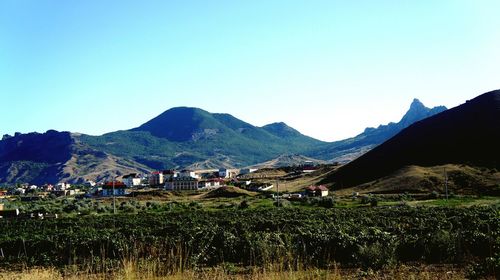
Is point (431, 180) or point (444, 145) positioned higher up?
point (444, 145)

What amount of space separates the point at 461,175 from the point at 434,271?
91.0 metres

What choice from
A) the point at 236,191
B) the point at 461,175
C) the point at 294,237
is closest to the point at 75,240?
the point at 294,237

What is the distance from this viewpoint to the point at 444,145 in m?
→ 123

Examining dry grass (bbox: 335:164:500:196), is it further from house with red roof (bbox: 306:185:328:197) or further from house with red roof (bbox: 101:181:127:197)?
house with red roof (bbox: 101:181:127:197)

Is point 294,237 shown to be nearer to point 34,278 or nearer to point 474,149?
point 34,278

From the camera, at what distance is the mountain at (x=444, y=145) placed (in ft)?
375

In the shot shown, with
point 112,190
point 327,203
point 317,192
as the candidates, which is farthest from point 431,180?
point 112,190

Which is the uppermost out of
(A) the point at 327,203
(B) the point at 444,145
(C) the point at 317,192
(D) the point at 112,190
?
(B) the point at 444,145

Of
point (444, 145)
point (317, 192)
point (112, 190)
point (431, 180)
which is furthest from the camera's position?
point (112, 190)

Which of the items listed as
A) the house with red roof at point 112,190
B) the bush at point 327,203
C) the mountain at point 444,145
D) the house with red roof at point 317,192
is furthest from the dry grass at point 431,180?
the house with red roof at point 112,190

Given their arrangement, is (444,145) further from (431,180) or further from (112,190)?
(112,190)

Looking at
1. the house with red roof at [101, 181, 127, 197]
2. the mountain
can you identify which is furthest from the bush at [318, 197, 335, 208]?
the house with red roof at [101, 181, 127, 197]

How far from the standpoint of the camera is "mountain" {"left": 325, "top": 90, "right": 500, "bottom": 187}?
4500 inches

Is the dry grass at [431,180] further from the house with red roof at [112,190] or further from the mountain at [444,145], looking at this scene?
the house with red roof at [112,190]
